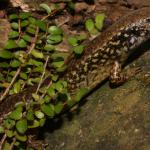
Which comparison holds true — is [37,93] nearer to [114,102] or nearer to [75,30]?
[114,102]

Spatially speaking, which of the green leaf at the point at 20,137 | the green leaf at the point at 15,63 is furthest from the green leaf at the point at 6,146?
the green leaf at the point at 15,63

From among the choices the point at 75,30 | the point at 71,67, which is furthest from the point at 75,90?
the point at 75,30

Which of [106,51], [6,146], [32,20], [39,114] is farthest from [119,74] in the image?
[6,146]

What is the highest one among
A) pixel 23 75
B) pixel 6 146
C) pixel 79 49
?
pixel 79 49

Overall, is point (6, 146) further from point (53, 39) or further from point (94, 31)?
point (94, 31)

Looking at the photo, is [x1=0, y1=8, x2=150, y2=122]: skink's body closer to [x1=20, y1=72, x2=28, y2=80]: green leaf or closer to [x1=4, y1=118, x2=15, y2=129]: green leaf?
[x1=20, y1=72, x2=28, y2=80]: green leaf

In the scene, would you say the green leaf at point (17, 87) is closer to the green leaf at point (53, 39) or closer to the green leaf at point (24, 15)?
the green leaf at point (53, 39)

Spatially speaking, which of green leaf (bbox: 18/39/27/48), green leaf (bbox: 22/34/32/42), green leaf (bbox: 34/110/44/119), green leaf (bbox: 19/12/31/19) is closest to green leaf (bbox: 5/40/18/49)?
green leaf (bbox: 18/39/27/48)
